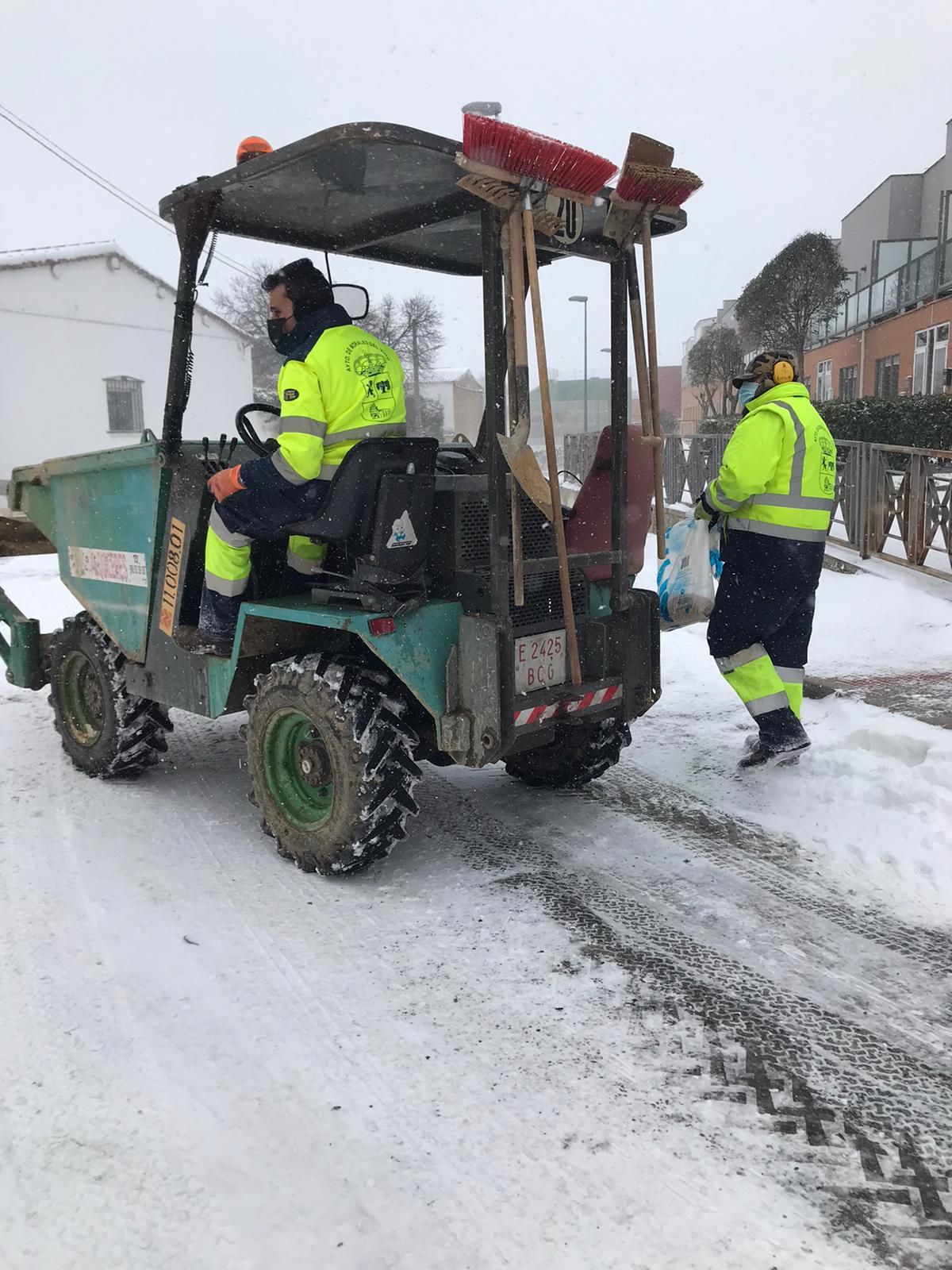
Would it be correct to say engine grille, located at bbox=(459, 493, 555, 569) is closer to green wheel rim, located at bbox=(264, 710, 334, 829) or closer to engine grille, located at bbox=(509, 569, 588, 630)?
engine grille, located at bbox=(509, 569, 588, 630)

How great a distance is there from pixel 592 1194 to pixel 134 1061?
4.03 ft

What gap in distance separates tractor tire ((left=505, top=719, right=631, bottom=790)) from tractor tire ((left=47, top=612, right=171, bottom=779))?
1.77 m

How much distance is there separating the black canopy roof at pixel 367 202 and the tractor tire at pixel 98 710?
2.09 m

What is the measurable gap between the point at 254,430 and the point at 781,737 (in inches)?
108

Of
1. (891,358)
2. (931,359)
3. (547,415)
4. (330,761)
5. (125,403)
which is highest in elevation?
(891,358)

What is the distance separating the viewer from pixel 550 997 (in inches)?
112

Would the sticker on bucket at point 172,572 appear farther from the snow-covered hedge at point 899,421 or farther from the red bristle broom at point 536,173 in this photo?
the snow-covered hedge at point 899,421

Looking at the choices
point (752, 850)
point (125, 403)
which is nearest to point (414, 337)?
point (752, 850)

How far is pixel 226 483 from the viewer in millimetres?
3670

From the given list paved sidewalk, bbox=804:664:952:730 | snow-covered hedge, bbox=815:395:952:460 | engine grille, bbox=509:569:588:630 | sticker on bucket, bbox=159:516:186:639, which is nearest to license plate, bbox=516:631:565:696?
engine grille, bbox=509:569:588:630

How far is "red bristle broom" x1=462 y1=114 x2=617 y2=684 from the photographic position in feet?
9.77

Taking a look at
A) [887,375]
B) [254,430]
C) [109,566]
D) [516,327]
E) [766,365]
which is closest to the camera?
[516,327]

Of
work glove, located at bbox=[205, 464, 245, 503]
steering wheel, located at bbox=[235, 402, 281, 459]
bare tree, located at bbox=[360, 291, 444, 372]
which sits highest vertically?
bare tree, located at bbox=[360, 291, 444, 372]

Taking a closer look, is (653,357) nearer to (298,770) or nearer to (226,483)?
(226,483)
